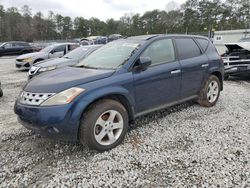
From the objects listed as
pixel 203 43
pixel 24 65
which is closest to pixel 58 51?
pixel 24 65

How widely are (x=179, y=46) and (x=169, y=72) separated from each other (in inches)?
27.4

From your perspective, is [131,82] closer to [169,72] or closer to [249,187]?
[169,72]

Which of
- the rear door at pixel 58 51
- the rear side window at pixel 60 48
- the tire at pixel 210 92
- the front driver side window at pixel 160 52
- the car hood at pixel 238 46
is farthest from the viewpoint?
the rear side window at pixel 60 48

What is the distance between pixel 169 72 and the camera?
145 inches

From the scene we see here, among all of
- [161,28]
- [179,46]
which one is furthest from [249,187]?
[161,28]

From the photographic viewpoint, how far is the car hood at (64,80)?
274cm

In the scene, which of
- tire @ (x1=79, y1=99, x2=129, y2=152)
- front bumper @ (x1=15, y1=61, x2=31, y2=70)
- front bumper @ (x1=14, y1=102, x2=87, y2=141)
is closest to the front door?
tire @ (x1=79, y1=99, x2=129, y2=152)

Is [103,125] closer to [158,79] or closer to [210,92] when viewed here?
[158,79]

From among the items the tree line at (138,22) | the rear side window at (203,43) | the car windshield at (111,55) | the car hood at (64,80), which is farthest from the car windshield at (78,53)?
the tree line at (138,22)

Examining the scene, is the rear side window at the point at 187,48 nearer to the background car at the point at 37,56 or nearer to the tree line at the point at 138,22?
the background car at the point at 37,56

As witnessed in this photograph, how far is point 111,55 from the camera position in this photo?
3711 mm

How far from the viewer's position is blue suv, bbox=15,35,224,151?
266 cm

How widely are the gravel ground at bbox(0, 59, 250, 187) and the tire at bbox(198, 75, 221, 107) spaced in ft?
1.97

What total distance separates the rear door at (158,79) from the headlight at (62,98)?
1.00 m
